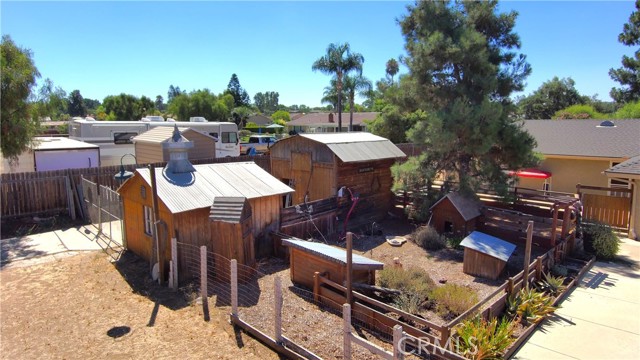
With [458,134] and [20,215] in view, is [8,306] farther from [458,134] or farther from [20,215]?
[458,134]

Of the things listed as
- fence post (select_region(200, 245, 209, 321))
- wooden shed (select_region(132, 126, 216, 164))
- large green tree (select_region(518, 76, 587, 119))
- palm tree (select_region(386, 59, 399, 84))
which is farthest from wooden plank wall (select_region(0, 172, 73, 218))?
large green tree (select_region(518, 76, 587, 119))

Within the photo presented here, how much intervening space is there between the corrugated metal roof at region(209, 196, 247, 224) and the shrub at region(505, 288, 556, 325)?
6.29 m

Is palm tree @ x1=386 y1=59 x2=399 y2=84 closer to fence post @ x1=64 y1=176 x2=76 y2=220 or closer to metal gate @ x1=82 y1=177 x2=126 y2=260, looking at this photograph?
fence post @ x1=64 y1=176 x2=76 y2=220

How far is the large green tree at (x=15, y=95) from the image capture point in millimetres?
13383

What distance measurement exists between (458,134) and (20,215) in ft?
55.5

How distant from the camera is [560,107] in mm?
54500

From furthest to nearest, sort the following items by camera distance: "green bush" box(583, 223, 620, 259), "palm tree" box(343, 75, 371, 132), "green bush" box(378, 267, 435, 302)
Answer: "palm tree" box(343, 75, 371, 132) → "green bush" box(583, 223, 620, 259) → "green bush" box(378, 267, 435, 302)

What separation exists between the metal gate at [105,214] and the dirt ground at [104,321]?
197 centimetres

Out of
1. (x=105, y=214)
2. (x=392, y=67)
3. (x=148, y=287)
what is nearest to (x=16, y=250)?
(x=105, y=214)

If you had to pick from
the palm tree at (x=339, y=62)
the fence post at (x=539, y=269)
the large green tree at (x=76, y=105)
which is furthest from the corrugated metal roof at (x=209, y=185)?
the large green tree at (x=76, y=105)

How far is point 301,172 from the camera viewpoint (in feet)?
55.1

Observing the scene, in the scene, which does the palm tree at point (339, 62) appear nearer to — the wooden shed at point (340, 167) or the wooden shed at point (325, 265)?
the wooden shed at point (340, 167)

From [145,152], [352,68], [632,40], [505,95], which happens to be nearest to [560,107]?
[632,40]

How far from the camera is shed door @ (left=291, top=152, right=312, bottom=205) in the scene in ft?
53.9
